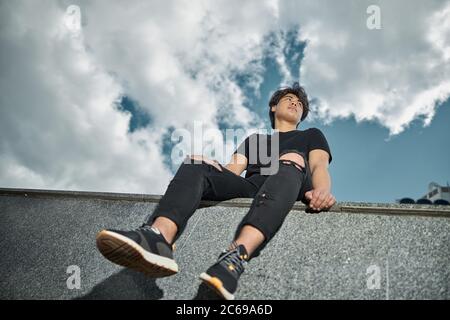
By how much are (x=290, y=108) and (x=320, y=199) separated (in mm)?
1425

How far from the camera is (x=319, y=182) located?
2473mm

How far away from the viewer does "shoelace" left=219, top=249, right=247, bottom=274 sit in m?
1.71

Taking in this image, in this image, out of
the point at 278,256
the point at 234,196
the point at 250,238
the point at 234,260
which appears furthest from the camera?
the point at 234,196

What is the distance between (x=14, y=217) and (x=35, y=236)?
2.09 feet

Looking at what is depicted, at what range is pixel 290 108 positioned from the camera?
354 centimetres

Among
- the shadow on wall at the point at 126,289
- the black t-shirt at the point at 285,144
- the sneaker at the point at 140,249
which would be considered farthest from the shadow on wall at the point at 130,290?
the black t-shirt at the point at 285,144

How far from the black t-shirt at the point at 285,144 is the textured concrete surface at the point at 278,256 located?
45 centimetres

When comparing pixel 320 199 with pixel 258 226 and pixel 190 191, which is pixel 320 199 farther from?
pixel 190 191

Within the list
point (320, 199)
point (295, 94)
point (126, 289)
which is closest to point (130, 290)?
point (126, 289)

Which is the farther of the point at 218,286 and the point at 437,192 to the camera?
the point at 437,192
